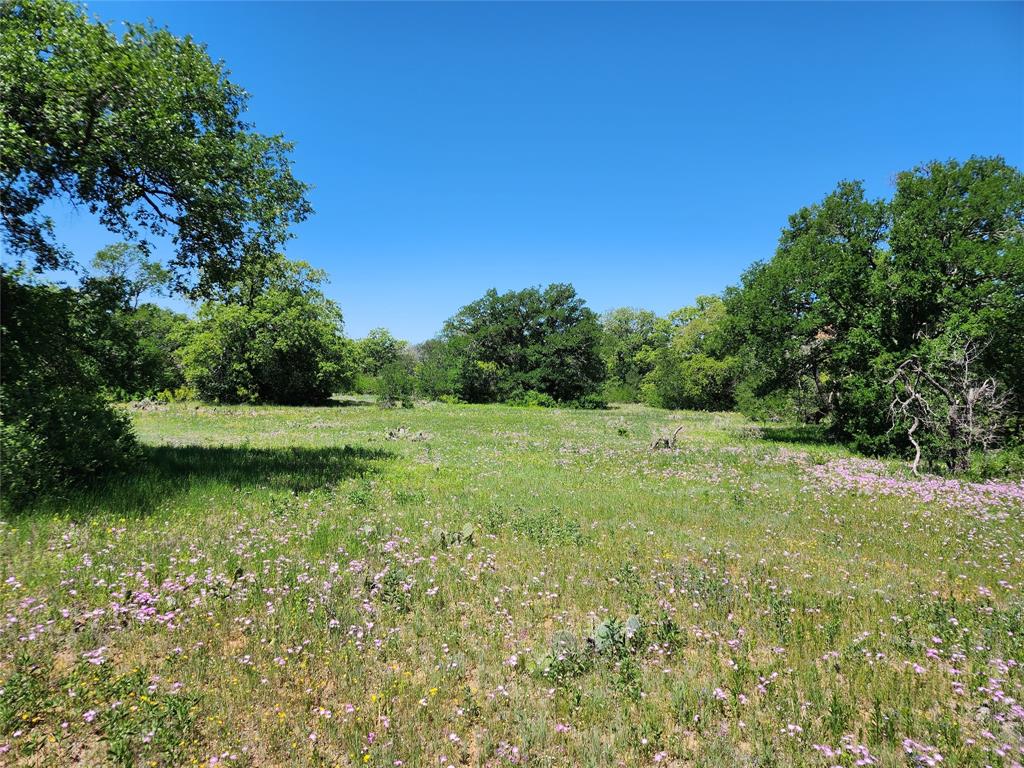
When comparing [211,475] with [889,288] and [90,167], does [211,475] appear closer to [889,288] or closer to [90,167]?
[90,167]

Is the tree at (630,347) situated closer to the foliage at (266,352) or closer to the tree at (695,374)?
the tree at (695,374)

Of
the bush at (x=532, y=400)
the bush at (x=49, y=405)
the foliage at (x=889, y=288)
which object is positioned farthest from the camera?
the bush at (x=532, y=400)

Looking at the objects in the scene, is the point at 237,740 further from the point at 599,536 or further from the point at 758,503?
the point at 758,503

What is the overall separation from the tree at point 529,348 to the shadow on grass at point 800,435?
33.4 m

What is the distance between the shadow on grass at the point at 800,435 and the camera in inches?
1073

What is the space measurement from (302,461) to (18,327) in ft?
27.1

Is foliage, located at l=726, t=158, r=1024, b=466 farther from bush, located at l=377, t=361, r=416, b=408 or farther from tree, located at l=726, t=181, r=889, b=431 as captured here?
bush, located at l=377, t=361, r=416, b=408

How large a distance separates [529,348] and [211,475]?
180 ft

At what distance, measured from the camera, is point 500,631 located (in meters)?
5.82

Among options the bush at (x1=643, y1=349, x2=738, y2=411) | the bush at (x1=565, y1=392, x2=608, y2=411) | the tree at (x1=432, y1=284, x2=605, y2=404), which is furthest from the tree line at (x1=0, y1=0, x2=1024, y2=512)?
the tree at (x1=432, y1=284, x2=605, y2=404)

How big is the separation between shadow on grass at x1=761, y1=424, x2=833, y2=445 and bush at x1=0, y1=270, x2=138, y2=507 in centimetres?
3083

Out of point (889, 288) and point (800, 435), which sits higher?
point (889, 288)

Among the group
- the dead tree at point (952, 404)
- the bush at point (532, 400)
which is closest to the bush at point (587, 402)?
the bush at point (532, 400)

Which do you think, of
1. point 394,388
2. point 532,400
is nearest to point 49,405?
point 394,388
